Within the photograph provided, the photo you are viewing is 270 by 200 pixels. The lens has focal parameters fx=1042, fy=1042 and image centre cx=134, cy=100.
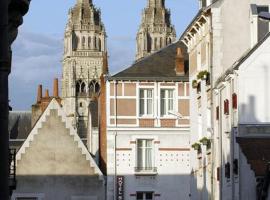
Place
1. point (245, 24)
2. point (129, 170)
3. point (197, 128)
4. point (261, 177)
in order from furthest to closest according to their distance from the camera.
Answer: point (129, 170), point (197, 128), point (245, 24), point (261, 177)

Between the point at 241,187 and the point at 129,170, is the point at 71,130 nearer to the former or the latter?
the point at 129,170

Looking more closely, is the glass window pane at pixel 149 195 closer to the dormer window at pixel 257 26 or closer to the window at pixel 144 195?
the window at pixel 144 195

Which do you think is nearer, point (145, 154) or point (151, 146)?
point (145, 154)

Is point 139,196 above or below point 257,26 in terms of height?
below

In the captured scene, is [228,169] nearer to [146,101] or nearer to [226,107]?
[226,107]

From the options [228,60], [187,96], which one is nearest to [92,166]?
[187,96]

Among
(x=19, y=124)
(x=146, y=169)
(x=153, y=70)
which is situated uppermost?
(x=153, y=70)

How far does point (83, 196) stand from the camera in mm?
61969

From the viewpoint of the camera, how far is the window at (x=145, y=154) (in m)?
61.4

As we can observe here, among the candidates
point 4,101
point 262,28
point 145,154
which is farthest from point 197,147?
point 4,101

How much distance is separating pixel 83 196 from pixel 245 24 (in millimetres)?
18006

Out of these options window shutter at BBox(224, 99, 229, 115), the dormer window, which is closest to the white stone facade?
the dormer window

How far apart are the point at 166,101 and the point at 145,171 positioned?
15.0ft

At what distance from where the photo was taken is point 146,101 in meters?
62.4
